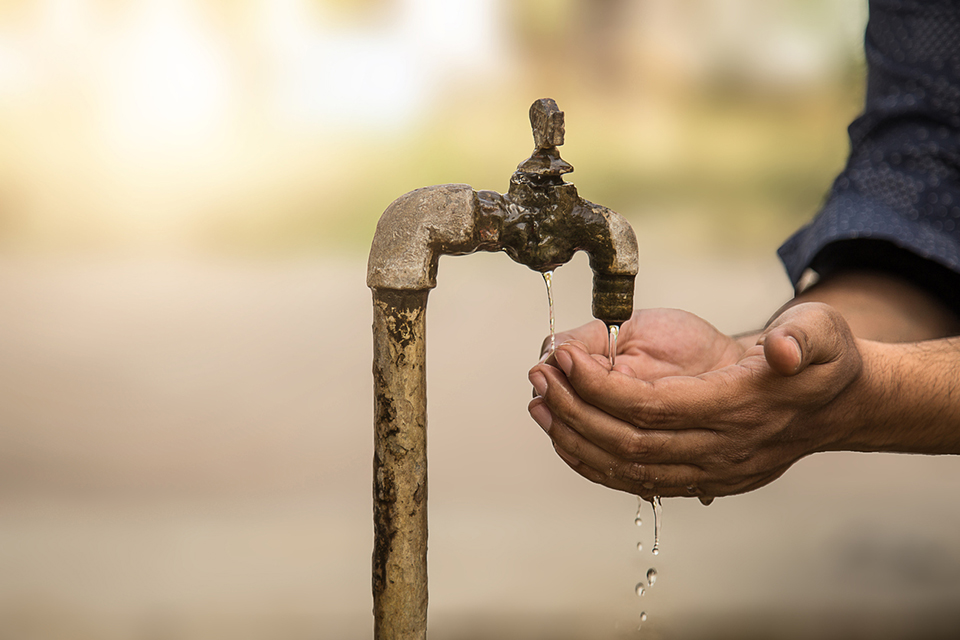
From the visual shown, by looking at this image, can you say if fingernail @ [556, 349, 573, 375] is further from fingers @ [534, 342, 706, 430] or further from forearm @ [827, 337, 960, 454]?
forearm @ [827, 337, 960, 454]

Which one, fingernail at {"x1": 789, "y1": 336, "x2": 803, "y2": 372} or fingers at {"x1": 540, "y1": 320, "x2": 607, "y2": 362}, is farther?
fingers at {"x1": 540, "y1": 320, "x2": 607, "y2": 362}

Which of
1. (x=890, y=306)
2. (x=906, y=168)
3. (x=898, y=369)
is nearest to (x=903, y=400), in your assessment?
(x=898, y=369)

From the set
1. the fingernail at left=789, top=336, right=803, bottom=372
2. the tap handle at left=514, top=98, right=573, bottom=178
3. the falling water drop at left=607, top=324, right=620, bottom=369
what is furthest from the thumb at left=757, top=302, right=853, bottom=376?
the tap handle at left=514, top=98, right=573, bottom=178

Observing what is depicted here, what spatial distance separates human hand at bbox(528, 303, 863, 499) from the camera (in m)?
0.79

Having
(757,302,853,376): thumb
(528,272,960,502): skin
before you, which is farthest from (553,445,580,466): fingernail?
(757,302,853,376): thumb

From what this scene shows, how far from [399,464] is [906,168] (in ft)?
2.33

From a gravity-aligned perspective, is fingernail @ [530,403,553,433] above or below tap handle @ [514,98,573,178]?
below

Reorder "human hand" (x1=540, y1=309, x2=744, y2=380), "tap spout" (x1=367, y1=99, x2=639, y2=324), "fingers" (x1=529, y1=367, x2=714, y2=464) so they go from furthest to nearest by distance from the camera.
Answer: "human hand" (x1=540, y1=309, x2=744, y2=380), "fingers" (x1=529, y1=367, x2=714, y2=464), "tap spout" (x1=367, y1=99, x2=639, y2=324)

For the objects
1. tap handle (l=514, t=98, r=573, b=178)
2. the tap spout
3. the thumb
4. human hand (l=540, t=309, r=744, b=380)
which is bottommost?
the thumb

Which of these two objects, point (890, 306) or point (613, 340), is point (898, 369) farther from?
point (613, 340)

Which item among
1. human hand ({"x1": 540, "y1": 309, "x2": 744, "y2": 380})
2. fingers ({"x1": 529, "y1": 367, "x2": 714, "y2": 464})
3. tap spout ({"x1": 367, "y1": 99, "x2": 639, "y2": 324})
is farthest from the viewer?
human hand ({"x1": 540, "y1": 309, "x2": 744, "y2": 380})

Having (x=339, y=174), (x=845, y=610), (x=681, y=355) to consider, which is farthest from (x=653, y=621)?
(x=339, y=174)

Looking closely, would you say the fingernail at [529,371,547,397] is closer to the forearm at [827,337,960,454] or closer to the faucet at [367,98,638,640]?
the faucet at [367,98,638,640]

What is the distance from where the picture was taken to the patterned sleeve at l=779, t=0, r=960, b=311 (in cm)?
98
